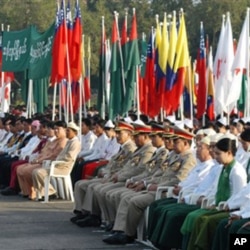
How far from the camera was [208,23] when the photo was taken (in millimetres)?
60500

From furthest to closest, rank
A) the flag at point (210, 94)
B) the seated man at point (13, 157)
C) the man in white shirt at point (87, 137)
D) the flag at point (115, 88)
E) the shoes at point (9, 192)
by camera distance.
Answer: the flag at point (210, 94)
the flag at point (115, 88)
the seated man at point (13, 157)
the man in white shirt at point (87, 137)
the shoes at point (9, 192)

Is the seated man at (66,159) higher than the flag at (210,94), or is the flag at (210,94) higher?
the flag at (210,94)

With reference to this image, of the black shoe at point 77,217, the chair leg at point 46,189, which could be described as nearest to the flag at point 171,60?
the chair leg at point 46,189

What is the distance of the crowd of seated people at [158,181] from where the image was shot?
9.89 metres

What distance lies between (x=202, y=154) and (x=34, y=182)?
5971mm

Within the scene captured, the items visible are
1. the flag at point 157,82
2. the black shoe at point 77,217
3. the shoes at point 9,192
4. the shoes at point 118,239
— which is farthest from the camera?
the flag at point 157,82

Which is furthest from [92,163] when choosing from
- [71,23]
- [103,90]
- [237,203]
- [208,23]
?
[208,23]

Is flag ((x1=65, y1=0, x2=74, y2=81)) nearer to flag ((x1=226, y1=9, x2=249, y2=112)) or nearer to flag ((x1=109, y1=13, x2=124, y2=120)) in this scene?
flag ((x1=109, y1=13, x2=124, y2=120))

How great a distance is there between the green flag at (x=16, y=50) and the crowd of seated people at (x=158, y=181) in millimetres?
5617

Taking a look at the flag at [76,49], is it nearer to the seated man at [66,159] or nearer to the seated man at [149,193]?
the seated man at [66,159]

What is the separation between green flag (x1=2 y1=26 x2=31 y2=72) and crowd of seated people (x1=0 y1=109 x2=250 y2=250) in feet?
18.4

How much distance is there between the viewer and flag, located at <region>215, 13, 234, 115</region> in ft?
69.8

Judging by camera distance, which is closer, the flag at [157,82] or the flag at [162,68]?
the flag at [162,68]

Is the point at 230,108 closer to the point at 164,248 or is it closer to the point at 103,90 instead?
the point at 103,90
